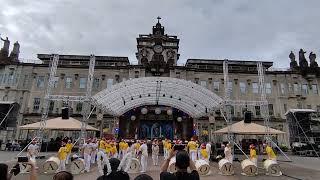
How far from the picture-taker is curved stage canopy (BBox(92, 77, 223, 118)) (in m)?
27.0

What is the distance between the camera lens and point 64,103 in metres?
44.6

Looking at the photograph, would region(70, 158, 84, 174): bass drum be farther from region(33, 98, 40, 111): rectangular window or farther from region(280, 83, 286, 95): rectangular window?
region(280, 83, 286, 95): rectangular window

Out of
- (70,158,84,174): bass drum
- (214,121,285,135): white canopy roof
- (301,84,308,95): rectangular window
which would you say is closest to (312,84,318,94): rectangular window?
A: (301,84,308,95): rectangular window

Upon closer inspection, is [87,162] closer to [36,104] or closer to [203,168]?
[203,168]

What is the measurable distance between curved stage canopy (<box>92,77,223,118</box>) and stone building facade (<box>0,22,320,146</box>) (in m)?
8.64

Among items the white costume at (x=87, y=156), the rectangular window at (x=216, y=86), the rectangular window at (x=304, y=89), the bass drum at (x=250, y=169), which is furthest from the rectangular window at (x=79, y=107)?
the rectangular window at (x=304, y=89)

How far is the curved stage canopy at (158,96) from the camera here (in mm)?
26953

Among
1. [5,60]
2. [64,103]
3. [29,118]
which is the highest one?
[5,60]

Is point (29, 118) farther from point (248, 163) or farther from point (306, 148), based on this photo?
point (306, 148)

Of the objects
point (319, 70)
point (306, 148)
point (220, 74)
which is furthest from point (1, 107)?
point (319, 70)

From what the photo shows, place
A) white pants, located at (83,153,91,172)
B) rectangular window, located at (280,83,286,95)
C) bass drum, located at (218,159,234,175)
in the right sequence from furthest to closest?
1. rectangular window, located at (280,83,286,95)
2. white pants, located at (83,153,91,172)
3. bass drum, located at (218,159,234,175)

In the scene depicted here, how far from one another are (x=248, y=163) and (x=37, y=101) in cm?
3888

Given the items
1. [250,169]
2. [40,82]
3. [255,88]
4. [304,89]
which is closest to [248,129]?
[250,169]

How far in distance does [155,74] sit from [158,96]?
34.5 ft
